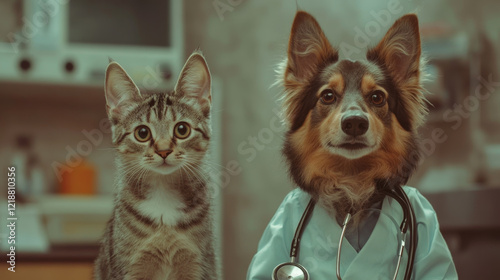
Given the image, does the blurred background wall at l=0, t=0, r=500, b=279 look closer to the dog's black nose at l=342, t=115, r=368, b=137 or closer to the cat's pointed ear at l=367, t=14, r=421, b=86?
the cat's pointed ear at l=367, t=14, r=421, b=86

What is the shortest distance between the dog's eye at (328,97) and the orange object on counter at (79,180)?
6.69 ft

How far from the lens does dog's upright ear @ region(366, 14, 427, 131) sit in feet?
4.45

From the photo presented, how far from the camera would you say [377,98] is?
4.47 feet

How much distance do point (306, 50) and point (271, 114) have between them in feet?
6.96

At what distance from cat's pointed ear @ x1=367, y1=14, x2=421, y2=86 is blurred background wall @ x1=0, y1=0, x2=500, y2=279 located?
1.16 meters

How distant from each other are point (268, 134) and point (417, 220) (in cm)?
220

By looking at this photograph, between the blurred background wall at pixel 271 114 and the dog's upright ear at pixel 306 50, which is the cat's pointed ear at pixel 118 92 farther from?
the blurred background wall at pixel 271 114

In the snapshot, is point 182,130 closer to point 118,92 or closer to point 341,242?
point 118,92

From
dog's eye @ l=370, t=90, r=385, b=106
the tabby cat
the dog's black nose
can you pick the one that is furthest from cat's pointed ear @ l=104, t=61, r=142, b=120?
dog's eye @ l=370, t=90, r=385, b=106

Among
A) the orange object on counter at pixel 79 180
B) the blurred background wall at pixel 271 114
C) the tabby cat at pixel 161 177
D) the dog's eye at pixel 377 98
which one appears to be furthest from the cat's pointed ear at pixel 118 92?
the orange object on counter at pixel 79 180

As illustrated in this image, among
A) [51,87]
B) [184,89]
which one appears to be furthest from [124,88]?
[51,87]

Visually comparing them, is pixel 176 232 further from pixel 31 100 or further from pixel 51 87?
pixel 31 100

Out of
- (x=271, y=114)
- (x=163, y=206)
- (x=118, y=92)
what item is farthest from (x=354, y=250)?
(x=271, y=114)

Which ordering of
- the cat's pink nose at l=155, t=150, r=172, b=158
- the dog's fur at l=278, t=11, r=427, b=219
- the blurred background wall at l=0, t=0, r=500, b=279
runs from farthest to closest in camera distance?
the blurred background wall at l=0, t=0, r=500, b=279
the dog's fur at l=278, t=11, r=427, b=219
the cat's pink nose at l=155, t=150, r=172, b=158
